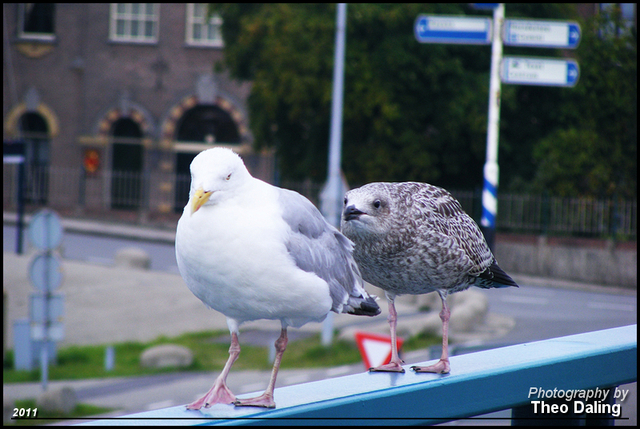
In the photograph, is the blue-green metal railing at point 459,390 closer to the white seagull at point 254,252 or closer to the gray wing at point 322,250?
the white seagull at point 254,252

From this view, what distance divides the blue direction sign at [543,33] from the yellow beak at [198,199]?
4181mm

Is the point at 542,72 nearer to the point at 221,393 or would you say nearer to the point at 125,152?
the point at 221,393

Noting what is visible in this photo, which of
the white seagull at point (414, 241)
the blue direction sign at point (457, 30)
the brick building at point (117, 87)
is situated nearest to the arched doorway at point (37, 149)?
the brick building at point (117, 87)

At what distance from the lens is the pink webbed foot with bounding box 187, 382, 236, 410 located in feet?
6.20

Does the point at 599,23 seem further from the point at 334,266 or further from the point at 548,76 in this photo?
the point at 334,266

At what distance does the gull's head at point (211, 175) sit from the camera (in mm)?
1617

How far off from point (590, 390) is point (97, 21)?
31.3 meters

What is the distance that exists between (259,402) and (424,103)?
19.1 m

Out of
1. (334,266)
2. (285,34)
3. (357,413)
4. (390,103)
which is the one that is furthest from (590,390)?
(285,34)

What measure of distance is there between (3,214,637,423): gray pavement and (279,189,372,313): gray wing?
313 inches

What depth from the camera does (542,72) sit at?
23.5ft

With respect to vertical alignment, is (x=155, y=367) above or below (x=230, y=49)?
below

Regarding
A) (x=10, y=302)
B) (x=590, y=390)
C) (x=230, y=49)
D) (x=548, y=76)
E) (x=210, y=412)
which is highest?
(x=230, y=49)

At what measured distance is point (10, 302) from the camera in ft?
54.5
